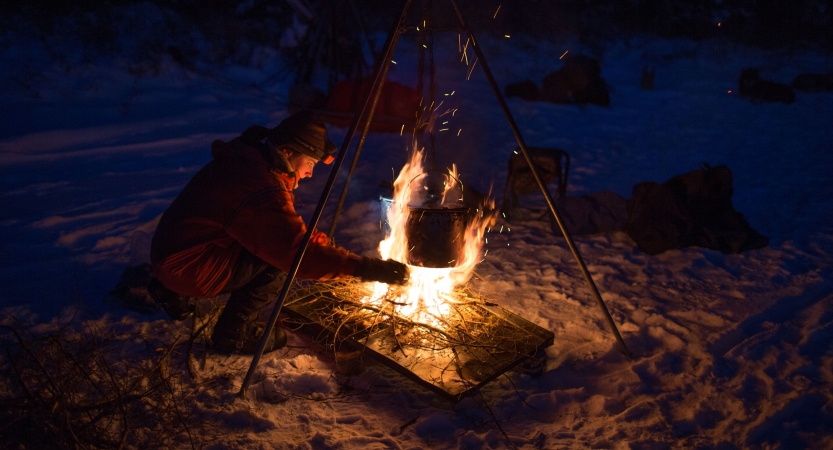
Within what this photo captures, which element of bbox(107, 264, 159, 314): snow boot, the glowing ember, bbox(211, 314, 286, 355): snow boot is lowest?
bbox(211, 314, 286, 355): snow boot

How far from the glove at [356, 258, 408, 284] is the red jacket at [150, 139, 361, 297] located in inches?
2.0

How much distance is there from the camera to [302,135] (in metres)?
3.13

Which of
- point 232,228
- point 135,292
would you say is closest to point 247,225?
point 232,228

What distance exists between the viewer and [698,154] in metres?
8.33

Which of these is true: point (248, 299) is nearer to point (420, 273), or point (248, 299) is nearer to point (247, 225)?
point (247, 225)

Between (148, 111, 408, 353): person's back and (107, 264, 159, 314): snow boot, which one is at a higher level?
(148, 111, 408, 353): person's back

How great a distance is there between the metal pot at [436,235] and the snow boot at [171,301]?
1.42 m

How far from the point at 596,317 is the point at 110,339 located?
10.4ft

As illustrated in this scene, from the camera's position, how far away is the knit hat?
313cm

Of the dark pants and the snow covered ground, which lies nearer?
the snow covered ground

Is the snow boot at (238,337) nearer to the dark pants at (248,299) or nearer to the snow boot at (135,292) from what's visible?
the dark pants at (248,299)

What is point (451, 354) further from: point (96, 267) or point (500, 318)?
point (96, 267)

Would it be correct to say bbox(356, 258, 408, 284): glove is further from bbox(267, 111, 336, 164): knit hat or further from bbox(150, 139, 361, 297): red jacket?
bbox(267, 111, 336, 164): knit hat

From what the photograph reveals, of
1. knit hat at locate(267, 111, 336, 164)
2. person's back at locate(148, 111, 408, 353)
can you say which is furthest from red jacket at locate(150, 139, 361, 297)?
knit hat at locate(267, 111, 336, 164)
